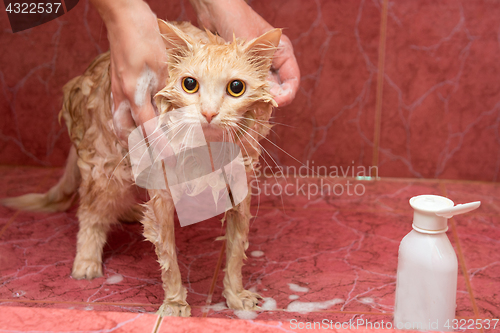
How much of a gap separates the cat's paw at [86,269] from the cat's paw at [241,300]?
1.26ft

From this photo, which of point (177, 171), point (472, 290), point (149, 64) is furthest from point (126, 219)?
point (472, 290)

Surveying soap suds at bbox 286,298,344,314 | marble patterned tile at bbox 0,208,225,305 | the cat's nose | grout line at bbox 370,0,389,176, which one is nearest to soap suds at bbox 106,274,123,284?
marble patterned tile at bbox 0,208,225,305

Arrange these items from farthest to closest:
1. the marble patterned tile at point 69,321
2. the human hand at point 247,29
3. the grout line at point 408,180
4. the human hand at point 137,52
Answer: the grout line at point 408,180 < the human hand at point 247,29 < the human hand at point 137,52 < the marble patterned tile at point 69,321

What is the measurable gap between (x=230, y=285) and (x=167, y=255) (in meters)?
0.19

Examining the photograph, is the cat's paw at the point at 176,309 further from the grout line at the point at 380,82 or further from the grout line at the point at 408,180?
the grout line at the point at 380,82

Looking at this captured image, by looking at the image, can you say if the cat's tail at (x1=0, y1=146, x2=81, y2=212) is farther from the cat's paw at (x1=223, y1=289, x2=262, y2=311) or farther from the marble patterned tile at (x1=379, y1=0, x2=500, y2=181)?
the marble patterned tile at (x1=379, y1=0, x2=500, y2=181)

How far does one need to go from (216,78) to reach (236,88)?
1.6 inches

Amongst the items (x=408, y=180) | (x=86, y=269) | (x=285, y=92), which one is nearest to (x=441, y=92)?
(x=408, y=180)

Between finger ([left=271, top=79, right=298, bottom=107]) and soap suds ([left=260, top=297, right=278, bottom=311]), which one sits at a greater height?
finger ([left=271, top=79, right=298, bottom=107])

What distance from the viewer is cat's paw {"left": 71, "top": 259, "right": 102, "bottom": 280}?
55.9 inches

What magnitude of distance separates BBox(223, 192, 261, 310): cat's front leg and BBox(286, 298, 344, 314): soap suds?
3.5 inches

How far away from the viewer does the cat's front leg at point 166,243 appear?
1.16 meters

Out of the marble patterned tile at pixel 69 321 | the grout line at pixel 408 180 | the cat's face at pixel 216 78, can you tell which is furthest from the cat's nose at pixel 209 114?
the grout line at pixel 408 180

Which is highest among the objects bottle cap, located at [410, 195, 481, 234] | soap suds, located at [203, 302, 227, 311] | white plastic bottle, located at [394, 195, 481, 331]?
bottle cap, located at [410, 195, 481, 234]
